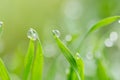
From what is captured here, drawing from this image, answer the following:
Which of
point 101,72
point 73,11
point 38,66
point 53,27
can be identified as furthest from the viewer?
point 73,11

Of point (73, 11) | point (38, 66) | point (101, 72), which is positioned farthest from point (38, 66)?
point (73, 11)

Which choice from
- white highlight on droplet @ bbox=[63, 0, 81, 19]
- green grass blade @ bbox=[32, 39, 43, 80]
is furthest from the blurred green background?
green grass blade @ bbox=[32, 39, 43, 80]

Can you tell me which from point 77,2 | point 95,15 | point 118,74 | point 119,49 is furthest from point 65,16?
point 118,74

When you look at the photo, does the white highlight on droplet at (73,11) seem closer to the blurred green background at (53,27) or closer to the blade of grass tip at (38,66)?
the blurred green background at (53,27)

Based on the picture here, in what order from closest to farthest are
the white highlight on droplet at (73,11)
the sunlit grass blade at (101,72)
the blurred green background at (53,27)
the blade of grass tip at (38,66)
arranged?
the blade of grass tip at (38,66)
the sunlit grass blade at (101,72)
the blurred green background at (53,27)
the white highlight on droplet at (73,11)

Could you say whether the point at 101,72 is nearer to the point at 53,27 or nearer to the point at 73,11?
the point at 53,27

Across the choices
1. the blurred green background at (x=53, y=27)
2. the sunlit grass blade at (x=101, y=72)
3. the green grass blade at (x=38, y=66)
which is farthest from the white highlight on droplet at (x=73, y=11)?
the green grass blade at (x=38, y=66)

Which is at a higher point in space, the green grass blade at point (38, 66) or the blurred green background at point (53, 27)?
the green grass blade at point (38, 66)

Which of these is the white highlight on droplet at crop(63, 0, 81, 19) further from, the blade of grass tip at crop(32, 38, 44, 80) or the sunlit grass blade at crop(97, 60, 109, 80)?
the blade of grass tip at crop(32, 38, 44, 80)
